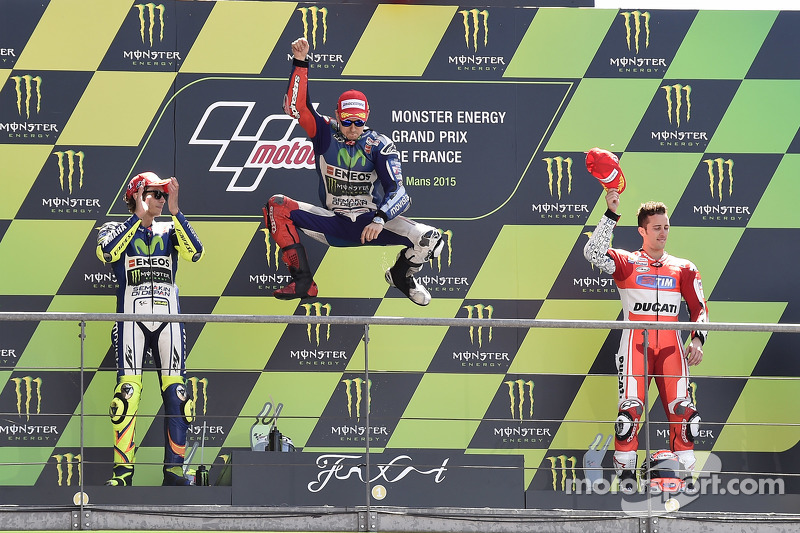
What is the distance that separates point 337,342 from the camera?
6.10 meters

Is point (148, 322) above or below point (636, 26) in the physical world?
below

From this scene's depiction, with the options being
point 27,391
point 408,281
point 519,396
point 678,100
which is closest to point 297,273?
point 408,281

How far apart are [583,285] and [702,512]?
6.12 ft

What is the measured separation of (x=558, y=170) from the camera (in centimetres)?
629

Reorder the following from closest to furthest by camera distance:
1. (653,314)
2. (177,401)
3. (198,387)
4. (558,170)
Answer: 1. (177,401)
2. (653,314)
3. (198,387)
4. (558,170)

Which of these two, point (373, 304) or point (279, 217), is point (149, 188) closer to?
point (279, 217)

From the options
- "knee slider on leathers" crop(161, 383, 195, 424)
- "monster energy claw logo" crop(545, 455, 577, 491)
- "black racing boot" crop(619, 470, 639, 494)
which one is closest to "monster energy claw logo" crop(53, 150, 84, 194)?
"knee slider on leathers" crop(161, 383, 195, 424)

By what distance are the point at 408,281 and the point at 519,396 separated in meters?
0.91

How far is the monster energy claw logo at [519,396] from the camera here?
6121mm

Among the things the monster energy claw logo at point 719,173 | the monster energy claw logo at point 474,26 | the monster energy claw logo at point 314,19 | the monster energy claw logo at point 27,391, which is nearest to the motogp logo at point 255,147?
the monster energy claw logo at point 314,19

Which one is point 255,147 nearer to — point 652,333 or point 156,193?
point 156,193

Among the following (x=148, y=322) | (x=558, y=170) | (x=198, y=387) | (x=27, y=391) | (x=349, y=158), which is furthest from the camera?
(x=558, y=170)

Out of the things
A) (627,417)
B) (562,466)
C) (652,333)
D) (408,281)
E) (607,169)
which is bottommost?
(562,466)

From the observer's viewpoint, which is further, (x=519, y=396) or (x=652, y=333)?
(x=519, y=396)
